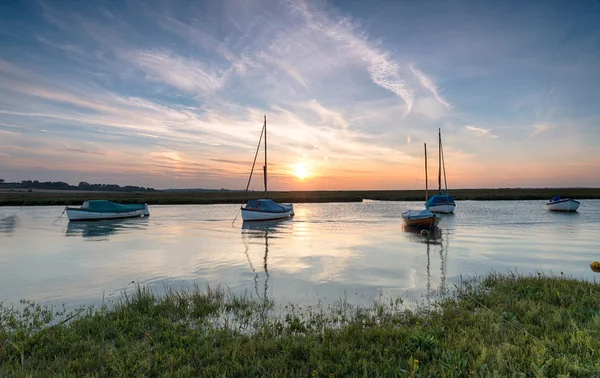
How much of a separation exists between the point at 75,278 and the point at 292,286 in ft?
32.3

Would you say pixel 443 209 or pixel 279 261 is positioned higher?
pixel 443 209

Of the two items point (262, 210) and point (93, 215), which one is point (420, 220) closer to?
point (262, 210)

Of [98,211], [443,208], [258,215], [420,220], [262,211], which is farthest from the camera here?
[443,208]

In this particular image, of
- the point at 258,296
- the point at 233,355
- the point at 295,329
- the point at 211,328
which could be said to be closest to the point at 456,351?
the point at 295,329

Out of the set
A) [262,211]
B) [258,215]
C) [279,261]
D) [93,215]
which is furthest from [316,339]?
[93,215]

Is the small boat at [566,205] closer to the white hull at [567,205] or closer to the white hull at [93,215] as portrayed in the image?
the white hull at [567,205]

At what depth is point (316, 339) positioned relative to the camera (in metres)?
7.32

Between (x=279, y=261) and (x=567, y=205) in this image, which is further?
(x=567, y=205)

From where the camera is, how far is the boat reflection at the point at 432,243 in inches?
529

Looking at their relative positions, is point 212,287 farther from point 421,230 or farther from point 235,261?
point 421,230

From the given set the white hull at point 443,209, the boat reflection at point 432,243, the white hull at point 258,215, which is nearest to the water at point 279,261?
the boat reflection at point 432,243

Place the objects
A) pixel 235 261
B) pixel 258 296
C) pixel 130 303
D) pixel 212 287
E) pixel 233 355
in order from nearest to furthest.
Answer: pixel 233 355 < pixel 130 303 < pixel 258 296 < pixel 212 287 < pixel 235 261

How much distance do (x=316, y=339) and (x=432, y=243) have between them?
66.7 feet

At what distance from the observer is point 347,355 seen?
6.26 metres
